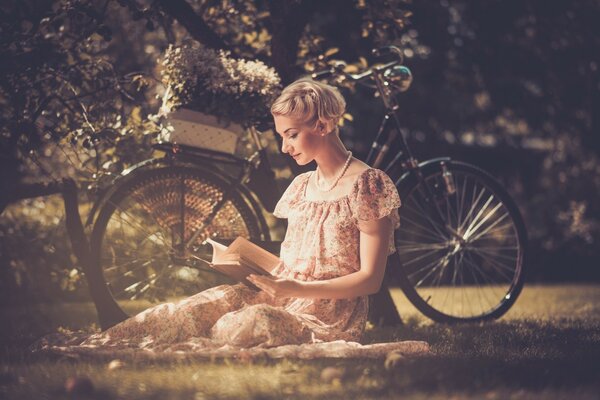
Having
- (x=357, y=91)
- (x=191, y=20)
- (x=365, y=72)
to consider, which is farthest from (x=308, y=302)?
(x=357, y=91)

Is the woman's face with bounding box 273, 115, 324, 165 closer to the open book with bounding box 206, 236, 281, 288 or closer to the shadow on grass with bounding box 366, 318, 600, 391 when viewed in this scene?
the open book with bounding box 206, 236, 281, 288

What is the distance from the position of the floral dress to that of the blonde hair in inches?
11.9

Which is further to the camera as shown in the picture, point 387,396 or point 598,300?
point 598,300

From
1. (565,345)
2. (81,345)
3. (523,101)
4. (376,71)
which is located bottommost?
(565,345)

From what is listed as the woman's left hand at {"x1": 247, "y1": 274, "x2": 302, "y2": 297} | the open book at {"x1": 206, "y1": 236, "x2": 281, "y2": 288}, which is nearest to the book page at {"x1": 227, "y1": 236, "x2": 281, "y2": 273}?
the open book at {"x1": 206, "y1": 236, "x2": 281, "y2": 288}

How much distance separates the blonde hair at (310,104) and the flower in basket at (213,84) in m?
0.72

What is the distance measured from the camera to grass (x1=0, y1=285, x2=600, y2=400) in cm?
247

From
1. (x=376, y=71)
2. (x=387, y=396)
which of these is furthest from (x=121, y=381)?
(x=376, y=71)

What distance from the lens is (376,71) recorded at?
4.34 metres

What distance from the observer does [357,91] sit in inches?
346

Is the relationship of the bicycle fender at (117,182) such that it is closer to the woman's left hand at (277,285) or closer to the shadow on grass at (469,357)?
the shadow on grass at (469,357)

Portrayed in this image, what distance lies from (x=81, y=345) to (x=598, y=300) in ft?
13.9

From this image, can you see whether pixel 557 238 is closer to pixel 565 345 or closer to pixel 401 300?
pixel 401 300

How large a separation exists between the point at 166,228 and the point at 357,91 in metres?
5.18
